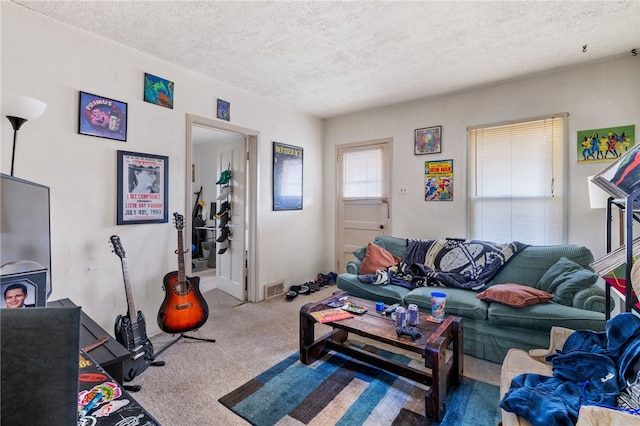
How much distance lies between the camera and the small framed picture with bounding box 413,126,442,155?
3.65m

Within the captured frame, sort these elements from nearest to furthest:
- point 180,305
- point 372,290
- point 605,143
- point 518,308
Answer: point 518,308 < point 180,305 < point 605,143 < point 372,290

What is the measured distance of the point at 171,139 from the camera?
286 centimetres

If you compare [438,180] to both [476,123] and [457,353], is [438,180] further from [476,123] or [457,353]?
[457,353]

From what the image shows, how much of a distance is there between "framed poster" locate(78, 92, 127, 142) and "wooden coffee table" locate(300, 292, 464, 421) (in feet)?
6.97

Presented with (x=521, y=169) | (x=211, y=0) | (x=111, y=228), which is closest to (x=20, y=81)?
(x=111, y=228)

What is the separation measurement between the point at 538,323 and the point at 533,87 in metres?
2.37

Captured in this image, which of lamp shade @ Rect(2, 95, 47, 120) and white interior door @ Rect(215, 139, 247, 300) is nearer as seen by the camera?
lamp shade @ Rect(2, 95, 47, 120)

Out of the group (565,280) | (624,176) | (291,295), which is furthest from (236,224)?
(624,176)

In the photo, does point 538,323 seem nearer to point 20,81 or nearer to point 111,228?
point 111,228

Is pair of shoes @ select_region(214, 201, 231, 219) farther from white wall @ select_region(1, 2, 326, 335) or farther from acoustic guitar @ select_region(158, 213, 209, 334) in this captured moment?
acoustic guitar @ select_region(158, 213, 209, 334)

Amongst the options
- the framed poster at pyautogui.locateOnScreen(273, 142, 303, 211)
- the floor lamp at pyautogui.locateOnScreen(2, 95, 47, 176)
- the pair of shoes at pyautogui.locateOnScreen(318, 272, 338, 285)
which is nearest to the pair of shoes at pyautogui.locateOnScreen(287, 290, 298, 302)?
the pair of shoes at pyautogui.locateOnScreen(318, 272, 338, 285)

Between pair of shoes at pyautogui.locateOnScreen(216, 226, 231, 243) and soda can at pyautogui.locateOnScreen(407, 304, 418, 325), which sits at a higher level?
pair of shoes at pyautogui.locateOnScreen(216, 226, 231, 243)

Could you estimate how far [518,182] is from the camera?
10.5 feet

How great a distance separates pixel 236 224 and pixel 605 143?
393cm
